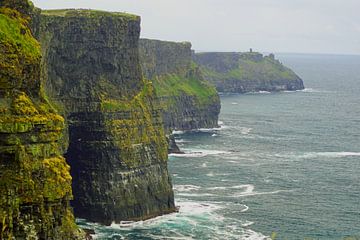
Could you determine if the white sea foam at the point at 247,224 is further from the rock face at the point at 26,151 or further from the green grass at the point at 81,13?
the green grass at the point at 81,13

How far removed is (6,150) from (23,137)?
7.76 ft

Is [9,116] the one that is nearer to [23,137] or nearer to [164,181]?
[23,137]

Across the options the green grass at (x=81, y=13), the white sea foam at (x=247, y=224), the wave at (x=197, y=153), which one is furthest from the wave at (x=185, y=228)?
the wave at (x=197, y=153)

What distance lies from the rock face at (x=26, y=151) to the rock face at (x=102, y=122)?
3010 centimetres

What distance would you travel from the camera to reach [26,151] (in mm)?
67625

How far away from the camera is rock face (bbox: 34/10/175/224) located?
10412 cm

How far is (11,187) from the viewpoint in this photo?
65625mm

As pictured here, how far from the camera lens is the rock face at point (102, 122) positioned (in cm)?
10412

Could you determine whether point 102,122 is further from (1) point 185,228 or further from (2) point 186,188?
(2) point 186,188

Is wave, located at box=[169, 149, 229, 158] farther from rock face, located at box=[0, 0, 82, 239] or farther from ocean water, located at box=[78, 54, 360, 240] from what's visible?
rock face, located at box=[0, 0, 82, 239]

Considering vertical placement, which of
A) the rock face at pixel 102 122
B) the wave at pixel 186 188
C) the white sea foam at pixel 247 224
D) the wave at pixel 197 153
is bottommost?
the white sea foam at pixel 247 224

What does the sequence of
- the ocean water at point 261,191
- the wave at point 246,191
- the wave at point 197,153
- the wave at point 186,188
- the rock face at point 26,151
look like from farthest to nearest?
the wave at point 197,153 → the wave at point 186,188 → the wave at point 246,191 → the ocean water at point 261,191 → the rock face at point 26,151

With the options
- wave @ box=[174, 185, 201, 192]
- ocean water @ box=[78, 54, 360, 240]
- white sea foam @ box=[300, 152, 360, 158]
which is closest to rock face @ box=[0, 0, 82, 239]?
ocean water @ box=[78, 54, 360, 240]

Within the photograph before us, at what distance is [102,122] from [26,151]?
1515 inches
